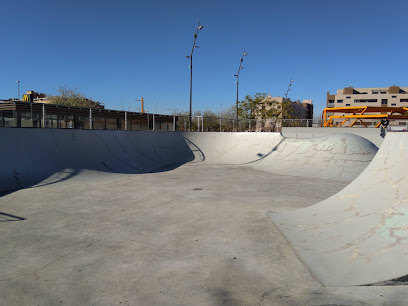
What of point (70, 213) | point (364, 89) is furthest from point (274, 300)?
point (364, 89)

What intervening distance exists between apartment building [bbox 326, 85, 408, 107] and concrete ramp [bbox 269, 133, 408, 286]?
116 metres

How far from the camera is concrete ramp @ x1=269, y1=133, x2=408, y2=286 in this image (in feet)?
10.6

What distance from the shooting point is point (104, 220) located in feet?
19.3

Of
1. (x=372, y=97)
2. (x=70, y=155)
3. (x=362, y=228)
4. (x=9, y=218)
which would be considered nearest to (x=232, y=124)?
(x=70, y=155)

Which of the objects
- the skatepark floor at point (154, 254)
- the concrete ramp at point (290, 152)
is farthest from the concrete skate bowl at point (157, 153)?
the skatepark floor at point (154, 254)

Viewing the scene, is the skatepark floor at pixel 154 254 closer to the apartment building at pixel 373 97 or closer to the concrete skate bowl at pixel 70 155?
the concrete skate bowl at pixel 70 155

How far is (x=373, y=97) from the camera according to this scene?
346ft

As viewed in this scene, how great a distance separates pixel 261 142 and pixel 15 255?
1628 centimetres

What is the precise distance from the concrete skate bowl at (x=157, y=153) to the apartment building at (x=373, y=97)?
343ft

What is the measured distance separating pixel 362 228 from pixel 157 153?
13881 millimetres

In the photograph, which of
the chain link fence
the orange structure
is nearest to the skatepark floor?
the chain link fence

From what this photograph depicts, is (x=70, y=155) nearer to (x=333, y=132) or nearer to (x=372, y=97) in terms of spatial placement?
(x=333, y=132)

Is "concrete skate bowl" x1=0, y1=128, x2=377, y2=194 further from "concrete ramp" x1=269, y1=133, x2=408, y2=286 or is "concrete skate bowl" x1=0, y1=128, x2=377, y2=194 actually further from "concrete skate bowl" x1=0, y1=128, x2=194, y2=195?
"concrete ramp" x1=269, y1=133, x2=408, y2=286

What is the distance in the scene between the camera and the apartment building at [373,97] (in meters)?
102
